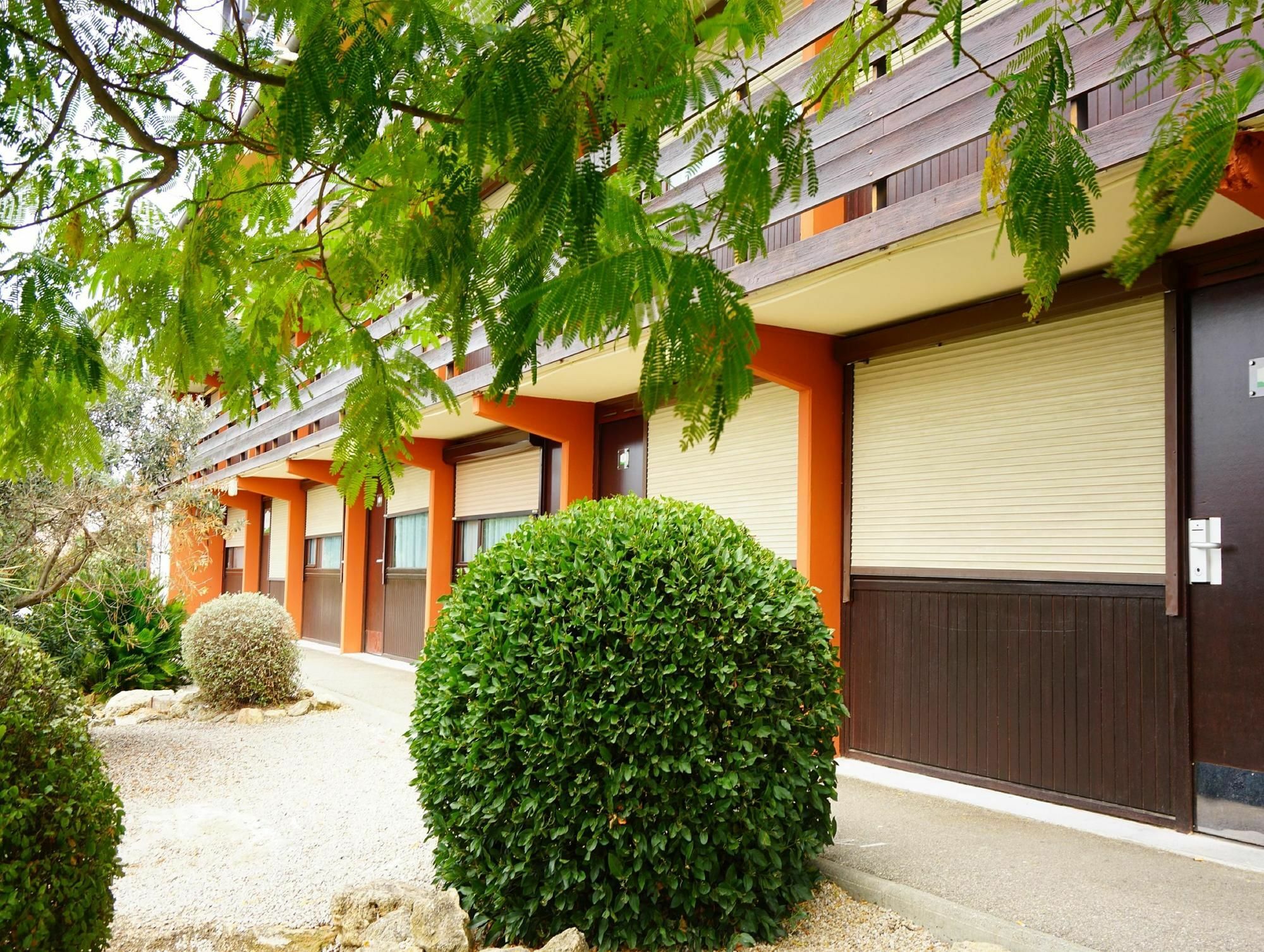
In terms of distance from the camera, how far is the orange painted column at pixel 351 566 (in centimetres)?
1661

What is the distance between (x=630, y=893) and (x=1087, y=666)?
3.47 m

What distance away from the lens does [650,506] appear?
473 centimetres

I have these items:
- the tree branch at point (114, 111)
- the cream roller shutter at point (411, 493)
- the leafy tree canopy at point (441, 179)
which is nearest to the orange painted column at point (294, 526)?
the cream roller shutter at point (411, 493)

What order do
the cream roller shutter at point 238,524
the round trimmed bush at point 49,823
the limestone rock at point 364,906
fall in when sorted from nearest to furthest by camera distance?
1. the round trimmed bush at point 49,823
2. the limestone rock at point 364,906
3. the cream roller shutter at point 238,524

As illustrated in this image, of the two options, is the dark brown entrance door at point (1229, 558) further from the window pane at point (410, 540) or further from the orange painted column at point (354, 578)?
the orange painted column at point (354, 578)

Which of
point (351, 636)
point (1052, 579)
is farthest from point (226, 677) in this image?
point (1052, 579)

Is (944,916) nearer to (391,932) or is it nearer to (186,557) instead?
(391,932)

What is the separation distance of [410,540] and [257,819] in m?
9.19

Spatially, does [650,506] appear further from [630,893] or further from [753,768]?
[630,893]

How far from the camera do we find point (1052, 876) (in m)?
4.65

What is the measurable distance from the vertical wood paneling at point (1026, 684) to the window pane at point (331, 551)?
12.4m

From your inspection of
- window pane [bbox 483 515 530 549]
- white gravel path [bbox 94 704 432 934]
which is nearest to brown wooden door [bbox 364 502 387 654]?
window pane [bbox 483 515 530 549]

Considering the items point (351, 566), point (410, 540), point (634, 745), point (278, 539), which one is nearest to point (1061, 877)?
point (634, 745)

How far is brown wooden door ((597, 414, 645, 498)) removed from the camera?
33.6 ft
